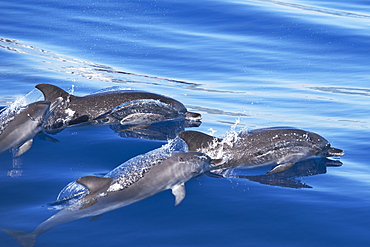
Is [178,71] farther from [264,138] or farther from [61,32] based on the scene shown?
[264,138]

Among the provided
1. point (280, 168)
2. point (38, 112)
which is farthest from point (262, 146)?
point (38, 112)

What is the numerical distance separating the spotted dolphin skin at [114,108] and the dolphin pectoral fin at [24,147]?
3.58ft

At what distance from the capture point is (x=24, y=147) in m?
8.71

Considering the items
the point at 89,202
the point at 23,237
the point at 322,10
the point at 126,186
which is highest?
the point at 322,10

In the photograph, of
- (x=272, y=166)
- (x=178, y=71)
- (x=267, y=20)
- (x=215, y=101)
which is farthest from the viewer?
(x=267, y=20)

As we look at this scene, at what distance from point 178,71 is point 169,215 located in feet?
26.7

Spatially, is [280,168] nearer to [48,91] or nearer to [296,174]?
[296,174]

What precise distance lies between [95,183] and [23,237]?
1033 millimetres

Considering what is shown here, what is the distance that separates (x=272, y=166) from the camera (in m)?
8.37

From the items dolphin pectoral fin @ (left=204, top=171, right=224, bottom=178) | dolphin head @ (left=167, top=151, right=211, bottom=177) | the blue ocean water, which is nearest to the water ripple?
the blue ocean water

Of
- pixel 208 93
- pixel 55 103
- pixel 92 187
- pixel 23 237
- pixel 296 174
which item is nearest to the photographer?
pixel 23 237

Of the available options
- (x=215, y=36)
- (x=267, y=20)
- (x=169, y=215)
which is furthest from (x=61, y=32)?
(x=169, y=215)

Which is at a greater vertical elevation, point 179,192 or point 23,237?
point 179,192

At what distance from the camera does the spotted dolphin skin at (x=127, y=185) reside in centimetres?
644
